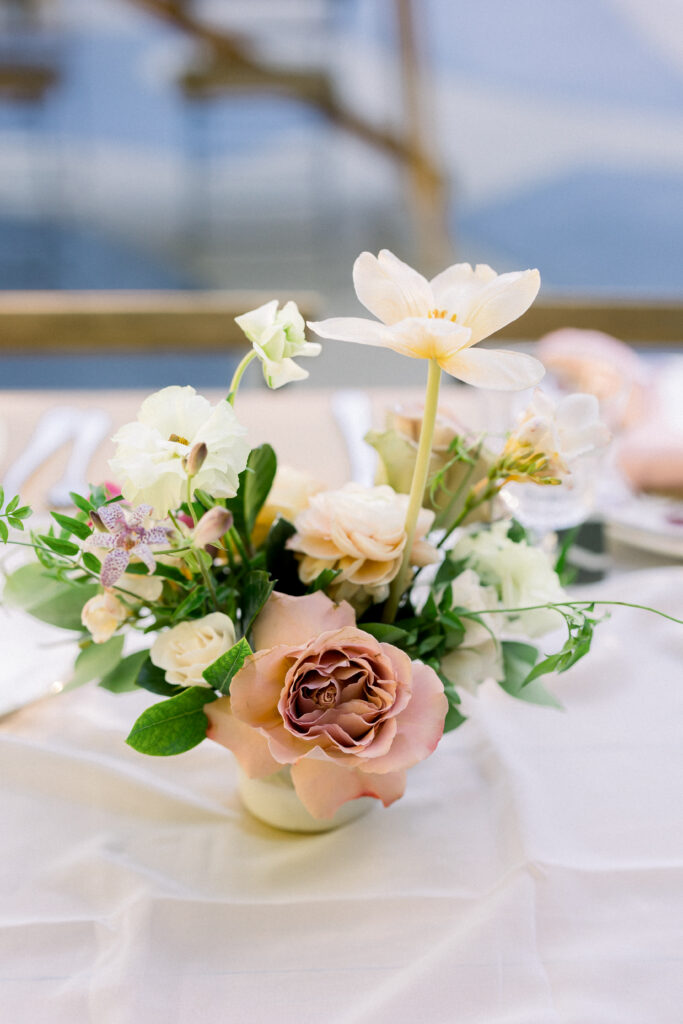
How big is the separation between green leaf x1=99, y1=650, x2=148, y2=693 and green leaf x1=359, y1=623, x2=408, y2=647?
0.37ft

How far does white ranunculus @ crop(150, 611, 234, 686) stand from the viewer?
1.12 ft

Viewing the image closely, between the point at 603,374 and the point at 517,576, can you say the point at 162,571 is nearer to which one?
the point at 517,576

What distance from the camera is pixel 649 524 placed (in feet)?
2.25

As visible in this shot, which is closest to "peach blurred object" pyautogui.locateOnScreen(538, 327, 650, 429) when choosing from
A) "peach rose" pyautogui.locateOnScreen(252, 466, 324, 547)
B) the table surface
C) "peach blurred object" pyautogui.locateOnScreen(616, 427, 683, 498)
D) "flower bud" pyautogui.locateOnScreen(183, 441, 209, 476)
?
"peach blurred object" pyautogui.locateOnScreen(616, 427, 683, 498)

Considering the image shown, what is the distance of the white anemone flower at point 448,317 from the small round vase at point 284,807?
0.21 m

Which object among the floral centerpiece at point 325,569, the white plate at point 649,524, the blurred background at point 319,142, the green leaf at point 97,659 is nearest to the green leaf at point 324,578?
the floral centerpiece at point 325,569

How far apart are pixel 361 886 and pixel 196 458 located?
0.22 metres

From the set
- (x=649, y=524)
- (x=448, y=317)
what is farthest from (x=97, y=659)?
(x=649, y=524)

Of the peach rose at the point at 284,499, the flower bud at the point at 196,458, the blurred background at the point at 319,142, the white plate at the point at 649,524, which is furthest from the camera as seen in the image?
the blurred background at the point at 319,142

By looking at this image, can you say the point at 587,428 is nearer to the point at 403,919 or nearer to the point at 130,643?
the point at 403,919

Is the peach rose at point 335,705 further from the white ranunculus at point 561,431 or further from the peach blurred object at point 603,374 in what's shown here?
the peach blurred object at point 603,374

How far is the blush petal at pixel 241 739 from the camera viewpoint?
1.15 ft

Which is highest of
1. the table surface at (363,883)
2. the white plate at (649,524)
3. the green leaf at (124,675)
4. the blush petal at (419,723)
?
the blush petal at (419,723)

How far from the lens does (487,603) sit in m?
0.39
